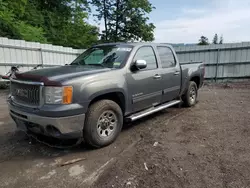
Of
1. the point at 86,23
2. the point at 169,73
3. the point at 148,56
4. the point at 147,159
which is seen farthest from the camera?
the point at 86,23

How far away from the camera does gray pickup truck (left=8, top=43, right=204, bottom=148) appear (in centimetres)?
296

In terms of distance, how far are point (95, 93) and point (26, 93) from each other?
1063 mm

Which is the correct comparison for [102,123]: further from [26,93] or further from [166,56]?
[166,56]

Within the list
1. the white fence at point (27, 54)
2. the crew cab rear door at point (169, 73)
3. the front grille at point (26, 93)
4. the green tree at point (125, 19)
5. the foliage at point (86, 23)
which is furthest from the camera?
the green tree at point (125, 19)

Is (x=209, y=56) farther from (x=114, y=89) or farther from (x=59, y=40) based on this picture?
(x=59, y=40)

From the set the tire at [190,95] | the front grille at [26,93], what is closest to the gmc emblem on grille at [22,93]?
the front grille at [26,93]

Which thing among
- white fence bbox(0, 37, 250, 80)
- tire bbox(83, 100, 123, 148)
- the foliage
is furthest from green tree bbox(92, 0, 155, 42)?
tire bbox(83, 100, 123, 148)

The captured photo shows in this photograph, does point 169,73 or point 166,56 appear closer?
point 169,73

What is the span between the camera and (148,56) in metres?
4.53

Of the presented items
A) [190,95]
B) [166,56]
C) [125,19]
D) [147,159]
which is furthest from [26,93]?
[125,19]

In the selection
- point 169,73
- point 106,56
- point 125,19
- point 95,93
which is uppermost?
point 125,19

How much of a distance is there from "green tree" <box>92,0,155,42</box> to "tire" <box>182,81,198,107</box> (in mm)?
17076

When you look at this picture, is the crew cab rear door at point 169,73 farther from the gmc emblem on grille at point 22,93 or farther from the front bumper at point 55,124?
the gmc emblem on grille at point 22,93

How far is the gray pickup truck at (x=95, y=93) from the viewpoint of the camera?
2.96m
